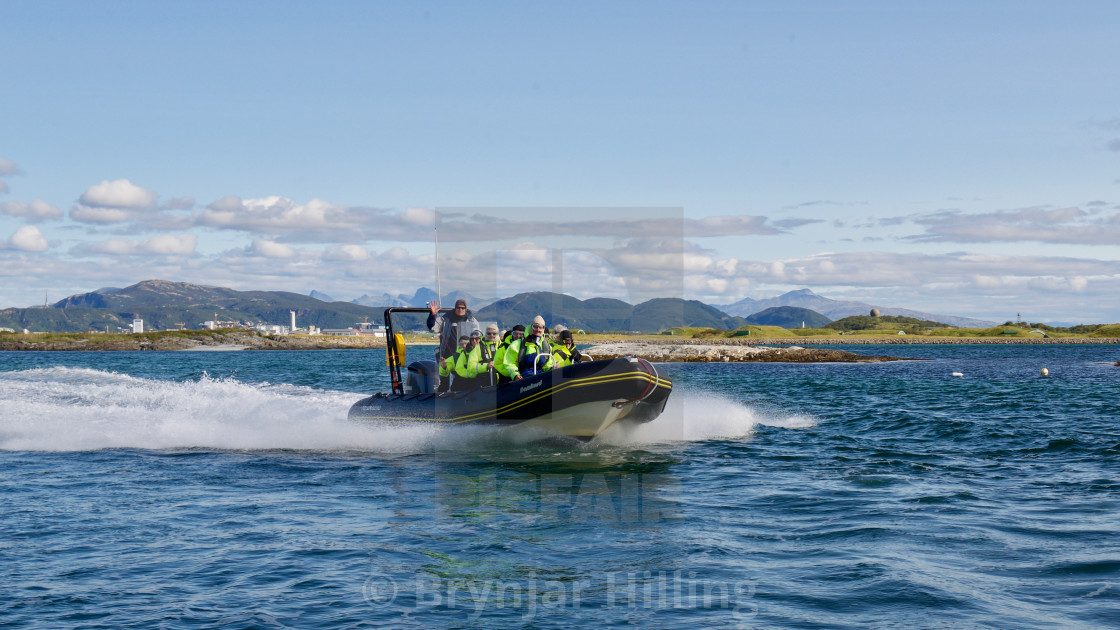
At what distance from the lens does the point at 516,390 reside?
1584cm

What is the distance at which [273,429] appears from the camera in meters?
19.6

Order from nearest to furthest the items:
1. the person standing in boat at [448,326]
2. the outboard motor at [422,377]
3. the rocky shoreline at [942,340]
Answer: the person standing in boat at [448,326], the outboard motor at [422,377], the rocky shoreline at [942,340]

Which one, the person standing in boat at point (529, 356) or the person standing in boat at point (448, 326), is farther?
the person standing in boat at point (448, 326)

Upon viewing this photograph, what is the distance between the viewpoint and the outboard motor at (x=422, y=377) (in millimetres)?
18297

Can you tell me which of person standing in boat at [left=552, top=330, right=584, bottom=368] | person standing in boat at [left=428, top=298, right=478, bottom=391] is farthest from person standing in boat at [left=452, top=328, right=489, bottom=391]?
person standing in boat at [left=552, top=330, right=584, bottom=368]

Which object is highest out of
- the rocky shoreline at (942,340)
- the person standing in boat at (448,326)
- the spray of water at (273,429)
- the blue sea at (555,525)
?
the person standing in boat at (448,326)

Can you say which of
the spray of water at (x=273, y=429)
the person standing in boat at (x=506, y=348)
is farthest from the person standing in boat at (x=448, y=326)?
the spray of water at (x=273, y=429)

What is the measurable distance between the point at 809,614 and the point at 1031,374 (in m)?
47.8

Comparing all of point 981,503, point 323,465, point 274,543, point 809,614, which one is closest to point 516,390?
point 323,465

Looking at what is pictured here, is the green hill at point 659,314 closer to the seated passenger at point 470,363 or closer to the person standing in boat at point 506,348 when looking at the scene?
the person standing in boat at point 506,348

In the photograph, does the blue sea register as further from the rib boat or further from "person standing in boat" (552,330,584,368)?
"person standing in boat" (552,330,584,368)

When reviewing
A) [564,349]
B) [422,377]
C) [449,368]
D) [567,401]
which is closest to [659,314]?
[564,349]

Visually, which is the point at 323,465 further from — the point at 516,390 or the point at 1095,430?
the point at 1095,430

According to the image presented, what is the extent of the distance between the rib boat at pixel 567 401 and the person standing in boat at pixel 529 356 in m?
0.48
